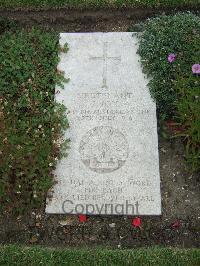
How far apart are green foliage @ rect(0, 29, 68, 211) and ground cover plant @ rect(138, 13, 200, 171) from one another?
0.96 meters

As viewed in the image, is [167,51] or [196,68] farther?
[167,51]

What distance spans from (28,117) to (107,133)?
0.82 metres

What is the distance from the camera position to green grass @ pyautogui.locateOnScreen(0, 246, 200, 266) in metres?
4.54

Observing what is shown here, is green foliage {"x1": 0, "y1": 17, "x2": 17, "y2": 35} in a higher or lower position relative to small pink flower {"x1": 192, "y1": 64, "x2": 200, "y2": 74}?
higher

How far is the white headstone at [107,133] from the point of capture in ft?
16.2

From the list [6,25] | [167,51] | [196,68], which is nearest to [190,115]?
[196,68]

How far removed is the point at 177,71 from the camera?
5.43 m

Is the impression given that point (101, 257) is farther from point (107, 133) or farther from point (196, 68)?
point (196, 68)

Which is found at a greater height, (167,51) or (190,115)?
(167,51)

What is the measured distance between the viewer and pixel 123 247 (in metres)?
4.85

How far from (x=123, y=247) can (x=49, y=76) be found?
1.92 m

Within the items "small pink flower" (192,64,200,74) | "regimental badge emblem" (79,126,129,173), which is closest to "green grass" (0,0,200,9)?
"small pink flower" (192,64,200,74)

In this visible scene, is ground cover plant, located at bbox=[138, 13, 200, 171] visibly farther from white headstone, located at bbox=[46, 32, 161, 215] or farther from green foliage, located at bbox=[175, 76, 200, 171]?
white headstone, located at bbox=[46, 32, 161, 215]

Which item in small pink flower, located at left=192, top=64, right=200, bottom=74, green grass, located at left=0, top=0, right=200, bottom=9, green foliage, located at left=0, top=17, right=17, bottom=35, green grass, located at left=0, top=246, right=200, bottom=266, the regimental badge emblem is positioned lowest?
green grass, located at left=0, top=246, right=200, bottom=266
